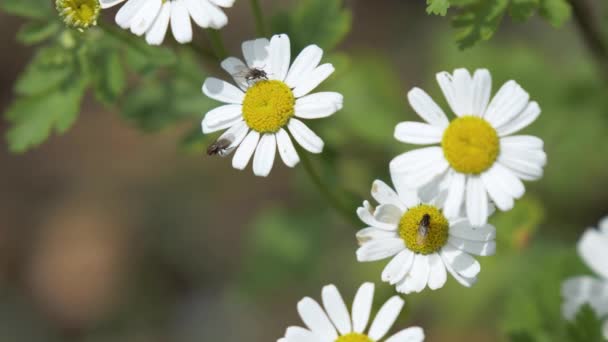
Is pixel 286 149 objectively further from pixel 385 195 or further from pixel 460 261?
pixel 460 261

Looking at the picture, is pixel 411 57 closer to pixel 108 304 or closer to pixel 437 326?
pixel 437 326

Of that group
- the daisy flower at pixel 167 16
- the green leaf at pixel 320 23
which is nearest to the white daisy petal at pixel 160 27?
the daisy flower at pixel 167 16

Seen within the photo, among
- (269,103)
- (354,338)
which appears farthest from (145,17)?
(354,338)

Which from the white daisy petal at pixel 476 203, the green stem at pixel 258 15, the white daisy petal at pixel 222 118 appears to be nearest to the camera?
the white daisy petal at pixel 476 203

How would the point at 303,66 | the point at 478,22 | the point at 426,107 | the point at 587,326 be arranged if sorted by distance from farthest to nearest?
the point at 587,326
the point at 478,22
the point at 303,66
the point at 426,107

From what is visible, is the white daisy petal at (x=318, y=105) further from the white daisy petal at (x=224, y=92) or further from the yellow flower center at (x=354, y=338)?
the yellow flower center at (x=354, y=338)

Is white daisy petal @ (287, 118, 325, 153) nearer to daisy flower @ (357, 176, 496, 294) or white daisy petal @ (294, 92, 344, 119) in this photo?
white daisy petal @ (294, 92, 344, 119)

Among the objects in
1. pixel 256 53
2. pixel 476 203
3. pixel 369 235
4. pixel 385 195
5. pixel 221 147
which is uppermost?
pixel 256 53
